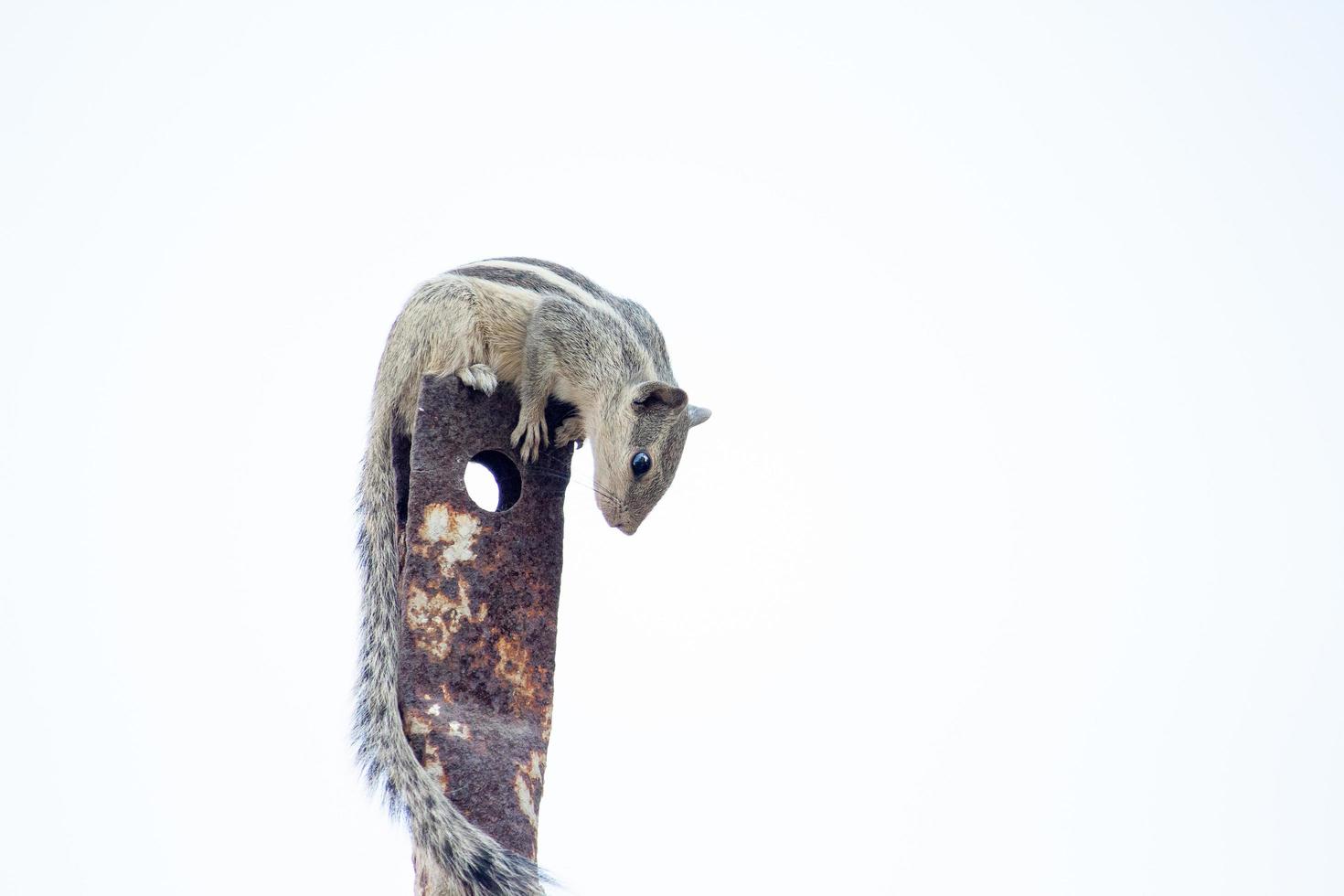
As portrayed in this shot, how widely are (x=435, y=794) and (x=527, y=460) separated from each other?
3.65 feet

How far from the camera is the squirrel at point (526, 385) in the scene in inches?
174

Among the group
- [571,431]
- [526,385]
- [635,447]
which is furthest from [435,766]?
[571,431]

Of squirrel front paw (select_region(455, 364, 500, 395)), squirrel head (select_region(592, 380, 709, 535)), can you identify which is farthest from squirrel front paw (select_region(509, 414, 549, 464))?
squirrel head (select_region(592, 380, 709, 535))

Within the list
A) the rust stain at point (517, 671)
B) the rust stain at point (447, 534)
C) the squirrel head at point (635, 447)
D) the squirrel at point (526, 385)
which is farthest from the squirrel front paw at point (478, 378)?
the rust stain at point (517, 671)

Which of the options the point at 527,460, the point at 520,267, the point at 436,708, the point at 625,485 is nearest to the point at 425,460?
the point at 527,460

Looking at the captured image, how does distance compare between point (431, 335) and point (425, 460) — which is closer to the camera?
point (425, 460)

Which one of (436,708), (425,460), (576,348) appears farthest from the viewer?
(576,348)

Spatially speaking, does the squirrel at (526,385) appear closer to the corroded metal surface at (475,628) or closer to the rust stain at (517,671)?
the corroded metal surface at (475,628)

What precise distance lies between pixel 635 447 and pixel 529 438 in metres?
0.72

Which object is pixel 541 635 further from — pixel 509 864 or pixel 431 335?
pixel 431 335

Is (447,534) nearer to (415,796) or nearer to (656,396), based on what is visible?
(415,796)

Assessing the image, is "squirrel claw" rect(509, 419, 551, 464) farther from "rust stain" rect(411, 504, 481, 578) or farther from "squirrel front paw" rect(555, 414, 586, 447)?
"squirrel front paw" rect(555, 414, 586, 447)

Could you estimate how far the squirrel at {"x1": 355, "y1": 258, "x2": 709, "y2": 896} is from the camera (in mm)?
4426

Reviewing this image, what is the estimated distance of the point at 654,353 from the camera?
577 cm
